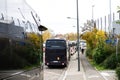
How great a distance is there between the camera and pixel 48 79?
2747 centimetres

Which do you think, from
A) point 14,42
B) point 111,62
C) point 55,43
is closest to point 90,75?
point 111,62

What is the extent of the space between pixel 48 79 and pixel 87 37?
103ft

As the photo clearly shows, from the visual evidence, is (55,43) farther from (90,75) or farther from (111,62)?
(90,75)

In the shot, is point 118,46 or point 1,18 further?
point 118,46

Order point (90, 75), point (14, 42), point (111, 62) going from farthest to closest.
Answer: 1. point (111, 62)
2. point (90, 75)
3. point (14, 42)

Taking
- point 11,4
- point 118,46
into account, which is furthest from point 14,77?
point 118,46

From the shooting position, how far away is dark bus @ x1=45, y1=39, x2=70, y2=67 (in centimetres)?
4278

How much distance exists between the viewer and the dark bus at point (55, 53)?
1684 inches

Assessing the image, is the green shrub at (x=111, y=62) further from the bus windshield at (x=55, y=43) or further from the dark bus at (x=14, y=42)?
the dark bus at (x=14, y=42)

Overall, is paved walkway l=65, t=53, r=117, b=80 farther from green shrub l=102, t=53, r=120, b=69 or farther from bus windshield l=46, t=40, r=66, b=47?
bus windshield l=46, t=40, r=66, b=47

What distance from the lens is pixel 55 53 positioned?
1686 inches

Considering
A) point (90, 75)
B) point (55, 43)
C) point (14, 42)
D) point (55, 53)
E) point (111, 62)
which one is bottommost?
point (90, 75)

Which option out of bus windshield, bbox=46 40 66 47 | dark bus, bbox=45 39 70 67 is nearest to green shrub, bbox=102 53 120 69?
dark bus, bbox=45 39 70 67

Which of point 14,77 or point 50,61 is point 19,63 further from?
point 50,61
